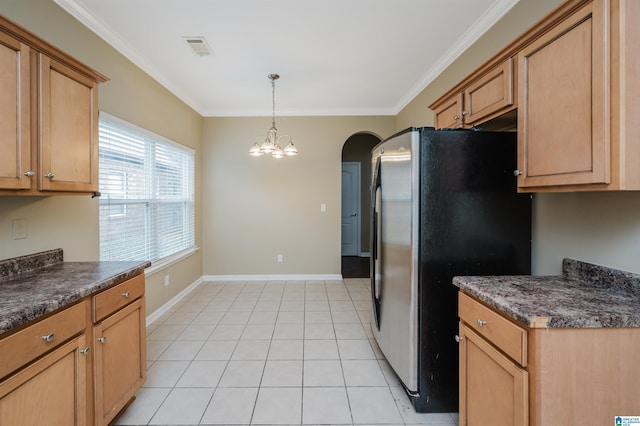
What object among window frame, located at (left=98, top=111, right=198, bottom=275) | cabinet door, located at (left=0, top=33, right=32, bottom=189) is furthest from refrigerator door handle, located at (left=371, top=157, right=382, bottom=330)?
window frame, located at (left=98, top=111, right=198, bottom=275)

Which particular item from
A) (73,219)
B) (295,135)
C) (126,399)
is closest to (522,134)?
(126,399)

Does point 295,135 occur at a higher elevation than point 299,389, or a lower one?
higher

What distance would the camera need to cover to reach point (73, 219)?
214 cm

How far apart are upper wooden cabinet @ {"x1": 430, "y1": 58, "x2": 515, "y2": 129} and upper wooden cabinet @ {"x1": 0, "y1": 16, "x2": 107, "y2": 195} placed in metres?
2.38

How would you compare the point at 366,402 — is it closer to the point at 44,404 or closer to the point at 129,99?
the point at 44,404

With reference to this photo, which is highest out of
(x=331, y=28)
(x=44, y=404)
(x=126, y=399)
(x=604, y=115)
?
(x=331, y=28)

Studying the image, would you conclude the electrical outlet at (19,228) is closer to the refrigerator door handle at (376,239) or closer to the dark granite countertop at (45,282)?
the dark granite countertop at (45,282)

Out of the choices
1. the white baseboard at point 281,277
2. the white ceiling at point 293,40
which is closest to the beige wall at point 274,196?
the white baseboard at point 281,277

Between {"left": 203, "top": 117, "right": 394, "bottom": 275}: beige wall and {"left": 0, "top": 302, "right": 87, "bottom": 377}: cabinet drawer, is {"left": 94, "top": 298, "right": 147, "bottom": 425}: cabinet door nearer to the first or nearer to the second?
{"left": 0, "top": 302, "right": 87, "bottom": 377}: cabinet drawer

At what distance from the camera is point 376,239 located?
2.40m

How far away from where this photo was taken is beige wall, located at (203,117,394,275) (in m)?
4.69

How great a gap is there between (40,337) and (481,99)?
2514 millimetres

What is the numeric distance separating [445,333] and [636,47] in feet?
5.15

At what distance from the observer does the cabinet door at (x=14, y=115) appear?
1.31 meters
